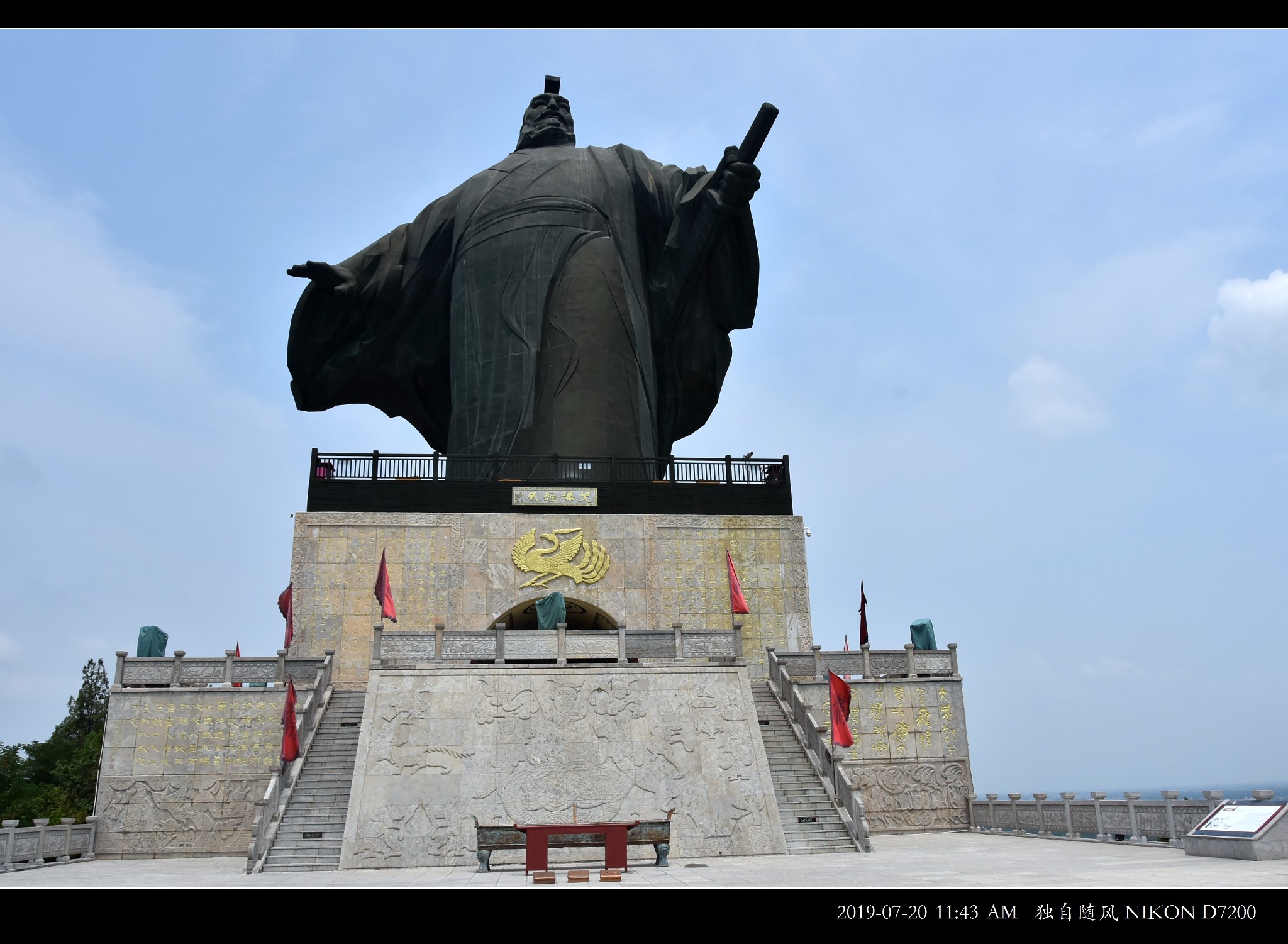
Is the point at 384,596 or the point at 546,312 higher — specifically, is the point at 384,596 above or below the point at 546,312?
below

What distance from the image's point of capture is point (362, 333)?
2658 cm

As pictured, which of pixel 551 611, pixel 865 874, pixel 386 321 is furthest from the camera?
pixel 386 321

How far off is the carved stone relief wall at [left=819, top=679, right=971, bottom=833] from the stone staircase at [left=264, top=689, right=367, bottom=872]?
8189mm

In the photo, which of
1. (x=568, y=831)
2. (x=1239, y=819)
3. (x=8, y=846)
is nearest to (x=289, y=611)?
(x=8, y=846)

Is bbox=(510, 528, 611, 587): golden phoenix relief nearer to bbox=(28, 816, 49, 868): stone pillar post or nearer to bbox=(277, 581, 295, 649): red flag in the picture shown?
bbox=(277, 581, 295, 649): red flag

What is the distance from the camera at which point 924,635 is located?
2008cm

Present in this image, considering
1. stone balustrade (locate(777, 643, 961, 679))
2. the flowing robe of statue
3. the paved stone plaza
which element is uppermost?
the flowing robe of statue

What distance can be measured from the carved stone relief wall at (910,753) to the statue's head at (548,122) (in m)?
16.5

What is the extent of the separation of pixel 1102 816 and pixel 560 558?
1059cm

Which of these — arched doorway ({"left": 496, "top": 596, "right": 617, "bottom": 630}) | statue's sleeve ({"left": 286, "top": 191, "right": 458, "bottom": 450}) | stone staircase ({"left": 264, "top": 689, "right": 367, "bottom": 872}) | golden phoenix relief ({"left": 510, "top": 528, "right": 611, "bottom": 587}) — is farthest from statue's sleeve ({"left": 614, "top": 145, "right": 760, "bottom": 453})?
stone staircase ({"left": 264, "top": 689, "right": 367, "bottom": 872})

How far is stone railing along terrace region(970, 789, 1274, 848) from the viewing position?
526 inches

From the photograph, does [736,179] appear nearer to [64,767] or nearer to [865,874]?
[865,874]

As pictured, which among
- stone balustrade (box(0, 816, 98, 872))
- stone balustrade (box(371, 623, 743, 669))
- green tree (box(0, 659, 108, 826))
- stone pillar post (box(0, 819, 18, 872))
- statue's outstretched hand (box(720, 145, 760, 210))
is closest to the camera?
stone pillar post (box(0, 819, 18, 872))
